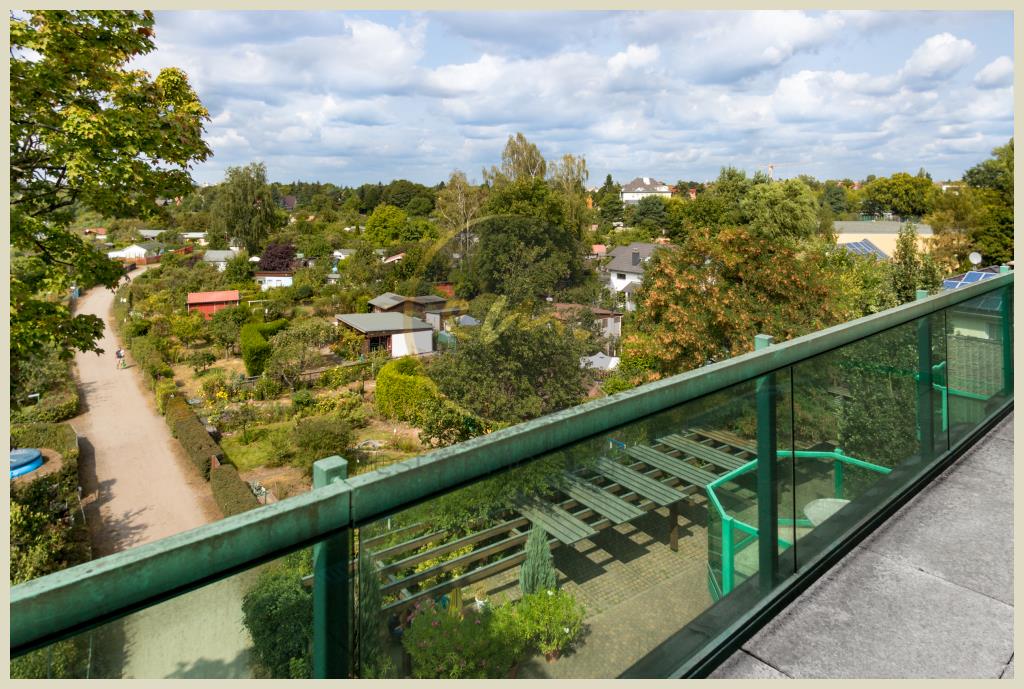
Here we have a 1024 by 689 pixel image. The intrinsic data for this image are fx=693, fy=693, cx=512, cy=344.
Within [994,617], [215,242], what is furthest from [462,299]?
[215,242]

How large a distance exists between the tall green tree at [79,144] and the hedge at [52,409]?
51.0ft

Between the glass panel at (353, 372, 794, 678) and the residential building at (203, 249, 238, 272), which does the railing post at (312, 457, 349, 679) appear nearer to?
the glass panel at (353, 372, 794, 678)

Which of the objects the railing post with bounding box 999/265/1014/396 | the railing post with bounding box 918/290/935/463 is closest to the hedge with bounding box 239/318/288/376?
the railing post with bounding box 999/265/1014/396

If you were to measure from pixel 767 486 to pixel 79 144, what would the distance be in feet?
37.7

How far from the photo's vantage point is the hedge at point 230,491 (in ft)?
56.1

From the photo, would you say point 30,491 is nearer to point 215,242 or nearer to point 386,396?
point 386,396

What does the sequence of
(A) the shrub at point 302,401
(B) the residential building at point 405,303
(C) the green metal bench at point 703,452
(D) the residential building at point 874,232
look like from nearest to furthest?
(C) the green metal bench at point 703,452, (A) the shrub at point 302,401, (B) the residential building at point 405,303, (D) the residential building at point 874,232

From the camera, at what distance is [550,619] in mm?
1367

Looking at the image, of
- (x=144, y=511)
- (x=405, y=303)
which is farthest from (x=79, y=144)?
(x=405, y=303)

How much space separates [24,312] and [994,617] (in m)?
12.3

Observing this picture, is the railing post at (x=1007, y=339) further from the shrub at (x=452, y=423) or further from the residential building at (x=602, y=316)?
the residential building at (x=602, y=316)

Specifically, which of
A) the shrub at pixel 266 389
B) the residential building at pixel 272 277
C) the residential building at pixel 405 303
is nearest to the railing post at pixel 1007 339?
the residential building at pixel 405 303

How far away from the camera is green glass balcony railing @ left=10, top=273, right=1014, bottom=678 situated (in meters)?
0.89

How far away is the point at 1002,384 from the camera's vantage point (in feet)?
11.6
